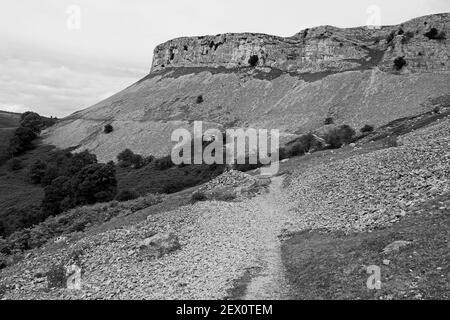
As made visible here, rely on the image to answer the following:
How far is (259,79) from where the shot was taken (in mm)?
114562

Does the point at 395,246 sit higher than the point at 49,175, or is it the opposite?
the point at 395,246

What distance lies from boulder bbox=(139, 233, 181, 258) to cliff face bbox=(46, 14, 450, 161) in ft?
205

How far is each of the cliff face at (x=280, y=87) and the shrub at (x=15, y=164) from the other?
13482 mm

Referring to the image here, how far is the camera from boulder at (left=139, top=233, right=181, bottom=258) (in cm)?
2127

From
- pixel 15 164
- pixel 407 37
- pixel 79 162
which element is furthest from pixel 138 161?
pixel 407 37

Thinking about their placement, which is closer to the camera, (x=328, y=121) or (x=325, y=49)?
(x=328, y=121)

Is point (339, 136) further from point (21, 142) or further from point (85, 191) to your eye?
point (21, 142)

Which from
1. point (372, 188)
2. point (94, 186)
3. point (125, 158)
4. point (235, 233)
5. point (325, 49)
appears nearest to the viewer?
point (235, 233)

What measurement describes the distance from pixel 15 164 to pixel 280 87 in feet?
247

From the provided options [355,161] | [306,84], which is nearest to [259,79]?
[306,84]

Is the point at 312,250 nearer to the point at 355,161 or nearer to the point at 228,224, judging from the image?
the point at 228,224

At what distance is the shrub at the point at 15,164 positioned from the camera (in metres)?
114

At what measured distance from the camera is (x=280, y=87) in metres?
108

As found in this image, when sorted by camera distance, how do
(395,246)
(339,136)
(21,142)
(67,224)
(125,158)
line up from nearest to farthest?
(395,246)
(67,224)
(339,136)
(125,158)
(21,142)
